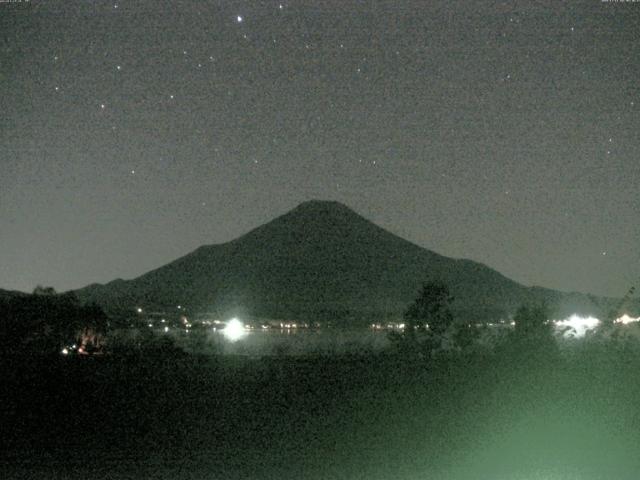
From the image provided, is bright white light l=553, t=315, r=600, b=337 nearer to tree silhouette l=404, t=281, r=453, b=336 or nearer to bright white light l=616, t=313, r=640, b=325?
bright white light l=616, t=313, r=640, b=325

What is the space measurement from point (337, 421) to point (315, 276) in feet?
319

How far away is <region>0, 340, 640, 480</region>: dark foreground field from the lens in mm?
10398

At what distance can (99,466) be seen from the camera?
10.3 meters

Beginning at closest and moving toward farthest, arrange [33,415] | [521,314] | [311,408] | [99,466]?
1. [99,466]
2. [33,415]
3. [311,408]
4. [521,314]

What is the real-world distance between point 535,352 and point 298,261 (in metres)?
104

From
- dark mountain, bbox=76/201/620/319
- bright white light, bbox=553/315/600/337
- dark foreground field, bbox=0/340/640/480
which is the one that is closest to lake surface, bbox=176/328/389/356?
bright white light, bbox=553/315/600/337

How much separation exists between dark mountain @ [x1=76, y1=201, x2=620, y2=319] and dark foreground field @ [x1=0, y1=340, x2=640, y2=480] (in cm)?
6341

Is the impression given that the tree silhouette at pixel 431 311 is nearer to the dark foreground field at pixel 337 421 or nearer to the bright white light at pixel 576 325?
the bright white light at pixel 576 325

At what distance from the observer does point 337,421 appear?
12.8 m

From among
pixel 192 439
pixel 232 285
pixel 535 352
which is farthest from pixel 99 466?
pixel 232 285

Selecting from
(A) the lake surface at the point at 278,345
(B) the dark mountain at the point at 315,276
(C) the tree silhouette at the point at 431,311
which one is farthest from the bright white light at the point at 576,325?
(B) the dark mountain at the point at 315,276

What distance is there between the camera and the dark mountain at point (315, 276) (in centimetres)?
9206

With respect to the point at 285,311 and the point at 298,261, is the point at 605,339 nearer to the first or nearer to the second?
the point at 285,311

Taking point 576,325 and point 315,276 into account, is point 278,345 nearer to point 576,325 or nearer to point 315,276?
point 576,325
